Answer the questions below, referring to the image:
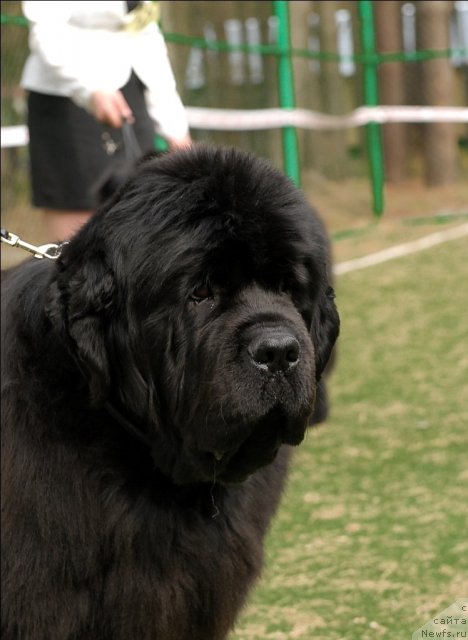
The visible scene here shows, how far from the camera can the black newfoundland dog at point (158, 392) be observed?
2252mm

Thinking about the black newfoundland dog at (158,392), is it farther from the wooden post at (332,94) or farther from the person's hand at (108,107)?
the wooden post at (332,94)

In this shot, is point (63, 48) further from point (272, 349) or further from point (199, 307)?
point (272, 349)

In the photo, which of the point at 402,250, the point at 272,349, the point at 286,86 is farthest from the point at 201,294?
the point at 286,86

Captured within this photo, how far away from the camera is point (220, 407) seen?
87.1 inches

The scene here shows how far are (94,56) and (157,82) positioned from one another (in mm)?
338

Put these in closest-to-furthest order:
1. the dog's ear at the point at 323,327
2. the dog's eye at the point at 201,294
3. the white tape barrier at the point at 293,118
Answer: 1. the dog's eye at the point at 201,294
2. the dog's ear at the point at 323,327
3. the white tape barrier at the point at 293,118

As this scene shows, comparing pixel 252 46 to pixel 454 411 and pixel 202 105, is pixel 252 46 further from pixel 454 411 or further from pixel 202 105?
pixel 454 411

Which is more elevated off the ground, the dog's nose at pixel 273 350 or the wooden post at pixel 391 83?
the dog's nose at pixel 273 350

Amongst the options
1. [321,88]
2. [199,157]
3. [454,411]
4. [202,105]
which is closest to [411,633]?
Answer: [199,157]

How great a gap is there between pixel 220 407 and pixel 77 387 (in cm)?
40

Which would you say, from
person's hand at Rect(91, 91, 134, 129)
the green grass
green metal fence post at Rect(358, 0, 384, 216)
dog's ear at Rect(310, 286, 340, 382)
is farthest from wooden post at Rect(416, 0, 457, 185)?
dog's ear at Rect(310, 286, 340, 382)

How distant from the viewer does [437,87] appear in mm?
12461

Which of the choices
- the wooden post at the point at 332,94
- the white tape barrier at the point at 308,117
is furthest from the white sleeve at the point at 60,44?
the wooden post at the point at 332,94

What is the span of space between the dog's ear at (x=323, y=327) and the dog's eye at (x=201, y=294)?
312mm
